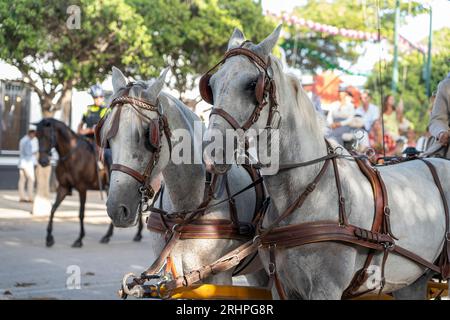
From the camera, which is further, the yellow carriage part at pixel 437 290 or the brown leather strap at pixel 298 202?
the yellow carriage part at pixel 437 290

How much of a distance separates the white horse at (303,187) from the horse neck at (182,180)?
2.41ft

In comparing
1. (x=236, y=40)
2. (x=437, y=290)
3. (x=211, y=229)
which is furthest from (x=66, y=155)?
(x=236, y=40)

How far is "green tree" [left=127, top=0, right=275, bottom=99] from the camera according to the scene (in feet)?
63.2

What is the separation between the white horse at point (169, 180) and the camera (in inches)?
171

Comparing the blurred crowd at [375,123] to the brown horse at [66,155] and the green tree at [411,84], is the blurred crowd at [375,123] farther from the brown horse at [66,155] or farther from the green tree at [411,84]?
the green tree at [411,84]

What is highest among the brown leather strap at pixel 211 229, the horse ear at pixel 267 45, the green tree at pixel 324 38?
the green tree at pixel 324 38

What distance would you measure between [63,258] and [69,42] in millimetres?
7075

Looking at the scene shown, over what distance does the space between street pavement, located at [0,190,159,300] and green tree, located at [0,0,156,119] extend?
3.24 m

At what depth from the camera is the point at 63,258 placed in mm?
11688

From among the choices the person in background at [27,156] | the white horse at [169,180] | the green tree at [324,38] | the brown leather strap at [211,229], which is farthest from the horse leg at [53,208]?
the green tree at [324,38]

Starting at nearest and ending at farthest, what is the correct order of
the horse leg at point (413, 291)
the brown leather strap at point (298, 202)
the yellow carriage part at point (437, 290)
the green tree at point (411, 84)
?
the brown leather strap at point (298, 202)
the horse leg at point (413, 291)
the yellow carriage part at point (437, 290)
the green tree at point (411, 84)

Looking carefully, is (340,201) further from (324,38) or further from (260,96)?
(324,38)

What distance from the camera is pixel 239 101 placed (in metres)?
3.74
